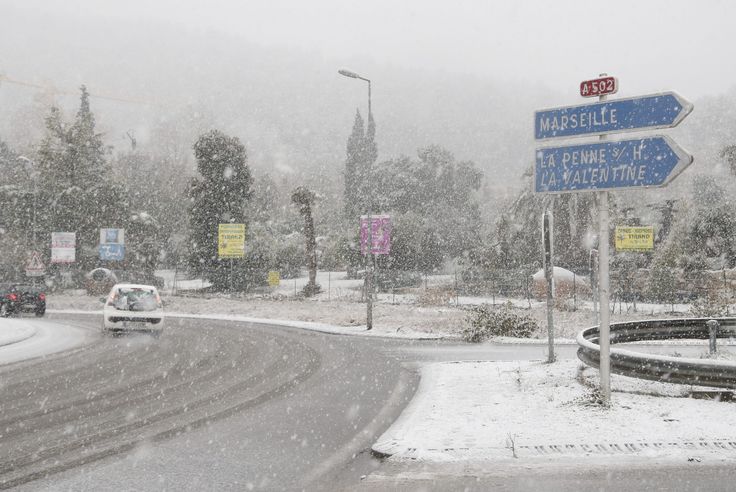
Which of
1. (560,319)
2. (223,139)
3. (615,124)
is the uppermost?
(223,139)

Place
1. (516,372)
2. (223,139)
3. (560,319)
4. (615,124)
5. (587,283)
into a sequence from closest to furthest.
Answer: (615,124)
(516,372)
(560,319)
(587,283)
(223,139)

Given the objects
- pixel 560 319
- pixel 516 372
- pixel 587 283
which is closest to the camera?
pixel 516 372

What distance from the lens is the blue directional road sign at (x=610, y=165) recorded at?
7.39 metres

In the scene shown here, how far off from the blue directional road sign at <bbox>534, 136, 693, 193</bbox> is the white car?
1430 centimetres

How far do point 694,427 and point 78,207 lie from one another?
52.8 m

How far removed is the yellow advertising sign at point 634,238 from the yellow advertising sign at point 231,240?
963 inches

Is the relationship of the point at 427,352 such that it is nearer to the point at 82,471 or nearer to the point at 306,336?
the point at 306,336

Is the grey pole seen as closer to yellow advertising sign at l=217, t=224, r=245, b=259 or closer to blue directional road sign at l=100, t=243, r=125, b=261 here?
yellow advertising sign at l=217, t=224, r=245, b=259

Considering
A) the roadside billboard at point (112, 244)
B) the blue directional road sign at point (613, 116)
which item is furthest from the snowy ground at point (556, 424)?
the roadside billboard at point (112, 244)

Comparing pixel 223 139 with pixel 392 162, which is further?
pixel 392 162

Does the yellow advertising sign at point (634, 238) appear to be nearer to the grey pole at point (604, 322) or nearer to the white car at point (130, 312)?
the white car at point (130, 312)

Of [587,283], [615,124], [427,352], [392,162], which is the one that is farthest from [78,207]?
[615,124]

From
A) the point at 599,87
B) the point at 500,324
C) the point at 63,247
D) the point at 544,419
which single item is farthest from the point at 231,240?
the point at 544,419

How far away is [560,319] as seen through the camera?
2541 cm
